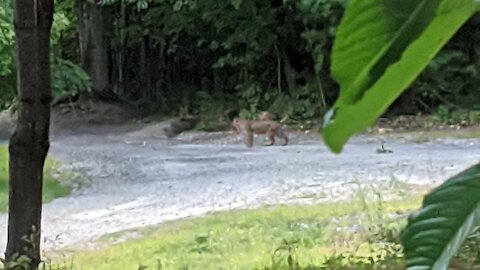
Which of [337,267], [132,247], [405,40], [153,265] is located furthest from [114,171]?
[405,40]

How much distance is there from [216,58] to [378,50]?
20608mm

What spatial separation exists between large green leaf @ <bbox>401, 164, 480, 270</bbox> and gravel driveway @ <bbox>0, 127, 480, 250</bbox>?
6.52 m

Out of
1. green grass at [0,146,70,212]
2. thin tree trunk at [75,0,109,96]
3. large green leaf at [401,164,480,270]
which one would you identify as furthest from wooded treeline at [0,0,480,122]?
large green leaf at [401,164,480,270]

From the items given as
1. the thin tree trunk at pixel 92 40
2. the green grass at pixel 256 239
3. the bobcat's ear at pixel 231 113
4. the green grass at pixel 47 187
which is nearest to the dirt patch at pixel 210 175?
the green grass at pixel 47 187

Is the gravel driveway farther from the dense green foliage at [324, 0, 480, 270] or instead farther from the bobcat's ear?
the dense green foliage at [324, 0, 480, 270]

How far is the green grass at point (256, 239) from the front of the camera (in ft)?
17.5

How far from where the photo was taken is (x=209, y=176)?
34.8 ft

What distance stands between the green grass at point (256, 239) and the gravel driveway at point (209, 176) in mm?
526

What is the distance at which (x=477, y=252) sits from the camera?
320cm

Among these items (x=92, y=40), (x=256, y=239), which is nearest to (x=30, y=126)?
(x=256, y=239)

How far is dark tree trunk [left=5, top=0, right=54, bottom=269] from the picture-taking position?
416 centimetres

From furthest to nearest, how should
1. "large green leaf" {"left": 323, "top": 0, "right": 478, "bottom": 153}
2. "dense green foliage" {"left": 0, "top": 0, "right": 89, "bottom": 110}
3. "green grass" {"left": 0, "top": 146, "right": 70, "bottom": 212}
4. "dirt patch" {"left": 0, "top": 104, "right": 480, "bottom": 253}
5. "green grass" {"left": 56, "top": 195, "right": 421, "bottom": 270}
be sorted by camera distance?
"dense green foliage" {"left": 0, "top": 0, "right": 89, "bottom": 110} < "green grass" {"left": 0, "top": 146, "right": 70, "bottom": 212} < "dirt patch" {"left": 0, "top": 104, "right": 480, "bottom": 253} < "green grass" {"left": 56, "top": 195, "right": 421, "bottom": 270} < "large green leaf" {"left": 323, "top": 0, "right": 478, "bottom": 153}

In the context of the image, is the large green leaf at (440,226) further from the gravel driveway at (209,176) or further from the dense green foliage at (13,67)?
the dense green foliage at (13,67)

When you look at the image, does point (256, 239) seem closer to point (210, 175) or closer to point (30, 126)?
point (30, 126)
